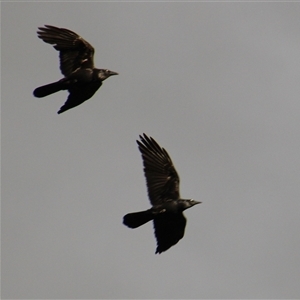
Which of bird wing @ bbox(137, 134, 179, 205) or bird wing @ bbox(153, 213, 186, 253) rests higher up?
bird wing @ bbox(137, 134, 179, 205)

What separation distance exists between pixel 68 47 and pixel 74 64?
1.62 feet

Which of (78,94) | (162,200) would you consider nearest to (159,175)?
(162,200)

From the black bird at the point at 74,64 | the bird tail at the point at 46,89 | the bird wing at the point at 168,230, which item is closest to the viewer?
the bird tail at the point at 46,89

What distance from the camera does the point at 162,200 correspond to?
63.2 feet

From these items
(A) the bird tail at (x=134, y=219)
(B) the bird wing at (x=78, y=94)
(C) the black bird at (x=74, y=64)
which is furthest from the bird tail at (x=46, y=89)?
(A) the bird tail at (x=134, y=219)

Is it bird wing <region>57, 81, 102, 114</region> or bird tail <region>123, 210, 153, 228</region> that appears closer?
bird tail <region>123, 210, 153, 228</region>

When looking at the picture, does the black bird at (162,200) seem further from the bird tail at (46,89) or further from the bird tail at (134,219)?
the bird tail at (46,89)

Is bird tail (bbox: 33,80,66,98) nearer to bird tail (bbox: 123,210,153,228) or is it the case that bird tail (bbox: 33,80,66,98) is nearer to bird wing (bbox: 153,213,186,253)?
bird tail (bbox: 123,210,153,228)

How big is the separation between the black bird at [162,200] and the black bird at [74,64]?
6.90 ft

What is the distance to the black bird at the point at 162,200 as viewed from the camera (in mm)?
19000

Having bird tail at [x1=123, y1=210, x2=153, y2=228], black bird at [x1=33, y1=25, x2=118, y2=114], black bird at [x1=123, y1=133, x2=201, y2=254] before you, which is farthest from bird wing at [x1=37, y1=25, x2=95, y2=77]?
bird tail at [x1=123, y1=210, x2=153, y2=228]

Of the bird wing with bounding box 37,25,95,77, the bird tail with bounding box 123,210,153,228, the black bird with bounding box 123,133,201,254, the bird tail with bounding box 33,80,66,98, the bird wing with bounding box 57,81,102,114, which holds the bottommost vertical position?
the bird tail with bounding box 123,210,153,228

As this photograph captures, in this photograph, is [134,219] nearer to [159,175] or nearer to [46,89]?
[159,175]

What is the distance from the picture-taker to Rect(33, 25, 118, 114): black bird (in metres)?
19.7
